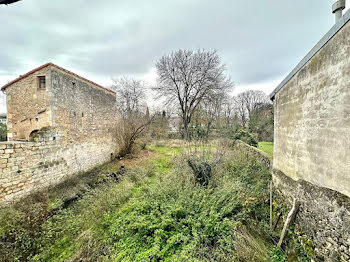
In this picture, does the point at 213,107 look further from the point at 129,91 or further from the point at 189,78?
the point at 129,91

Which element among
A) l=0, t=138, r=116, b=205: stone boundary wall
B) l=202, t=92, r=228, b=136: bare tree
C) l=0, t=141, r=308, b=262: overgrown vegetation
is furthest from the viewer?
l=202, t=92, r=228, b=136: bare tree

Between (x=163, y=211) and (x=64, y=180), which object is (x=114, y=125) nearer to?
(x=64, y=180)

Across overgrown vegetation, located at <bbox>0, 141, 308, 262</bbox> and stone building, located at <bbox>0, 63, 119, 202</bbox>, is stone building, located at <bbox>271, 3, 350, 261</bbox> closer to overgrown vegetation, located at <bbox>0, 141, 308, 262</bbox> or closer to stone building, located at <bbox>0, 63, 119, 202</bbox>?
overgrown vegetation, located at <bbox>0, 141, 308, 262</bbox>

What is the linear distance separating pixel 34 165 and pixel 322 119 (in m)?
8.87

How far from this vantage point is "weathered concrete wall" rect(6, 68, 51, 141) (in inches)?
249

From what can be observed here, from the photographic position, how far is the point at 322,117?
102 inches

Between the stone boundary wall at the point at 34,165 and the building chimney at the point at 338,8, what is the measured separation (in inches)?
365

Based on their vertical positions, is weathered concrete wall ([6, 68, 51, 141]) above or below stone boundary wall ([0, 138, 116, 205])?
above

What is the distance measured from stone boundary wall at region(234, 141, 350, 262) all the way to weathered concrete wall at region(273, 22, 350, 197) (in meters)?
0.18

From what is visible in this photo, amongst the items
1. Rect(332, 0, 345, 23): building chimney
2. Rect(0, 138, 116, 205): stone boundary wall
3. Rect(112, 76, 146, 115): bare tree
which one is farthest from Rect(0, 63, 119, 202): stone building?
Rect(112, 76, 146, 115): bare tree

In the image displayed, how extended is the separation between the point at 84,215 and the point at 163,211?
2567mm

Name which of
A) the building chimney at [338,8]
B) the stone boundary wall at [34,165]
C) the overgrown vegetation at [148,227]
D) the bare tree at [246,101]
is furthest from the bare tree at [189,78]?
the building chimney at [338,8]

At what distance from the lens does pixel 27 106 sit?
6555 mm

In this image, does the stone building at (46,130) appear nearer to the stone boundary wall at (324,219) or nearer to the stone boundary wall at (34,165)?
the stone boundary wall at (34,165)
